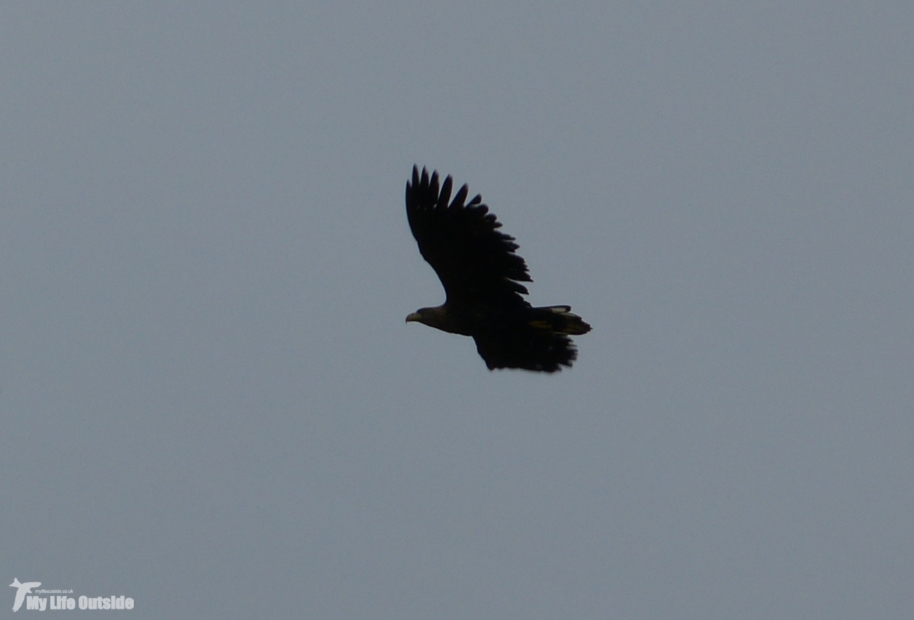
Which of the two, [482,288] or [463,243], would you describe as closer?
[463,243]

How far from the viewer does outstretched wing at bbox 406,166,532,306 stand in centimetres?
1453

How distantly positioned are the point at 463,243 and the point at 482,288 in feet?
2.20

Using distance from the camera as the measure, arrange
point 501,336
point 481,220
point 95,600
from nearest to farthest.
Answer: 1. point 481,220
2. point 501,336
3. point 95,600

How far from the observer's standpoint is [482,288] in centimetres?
1518

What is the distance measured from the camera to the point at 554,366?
52.3ft

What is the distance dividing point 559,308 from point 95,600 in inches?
431

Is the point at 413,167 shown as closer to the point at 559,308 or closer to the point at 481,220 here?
the point at 481,220

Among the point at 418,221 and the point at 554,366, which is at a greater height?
the point at 418,221

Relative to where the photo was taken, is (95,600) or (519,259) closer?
(519,259)

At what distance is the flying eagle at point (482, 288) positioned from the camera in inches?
573

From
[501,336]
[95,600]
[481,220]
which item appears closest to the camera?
[481,220]

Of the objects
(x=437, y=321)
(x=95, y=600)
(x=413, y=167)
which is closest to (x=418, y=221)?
(x=413, y=167)

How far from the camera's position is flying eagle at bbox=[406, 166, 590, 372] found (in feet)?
47.8

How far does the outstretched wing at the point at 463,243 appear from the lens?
14.5 metres
